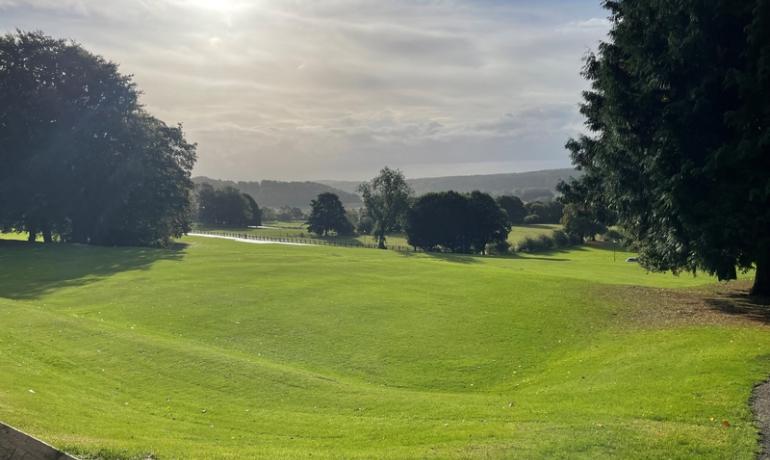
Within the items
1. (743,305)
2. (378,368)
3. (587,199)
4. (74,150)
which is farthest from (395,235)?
(378,368)

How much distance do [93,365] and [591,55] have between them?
29.3 meters

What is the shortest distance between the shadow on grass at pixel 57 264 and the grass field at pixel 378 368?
78 cm

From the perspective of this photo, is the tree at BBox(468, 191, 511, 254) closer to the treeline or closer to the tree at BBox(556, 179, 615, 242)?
the treeline

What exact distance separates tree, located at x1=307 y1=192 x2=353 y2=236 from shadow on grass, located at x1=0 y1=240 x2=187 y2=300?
69.4 m

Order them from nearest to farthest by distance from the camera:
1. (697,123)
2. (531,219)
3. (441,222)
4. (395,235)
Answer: (697,123)
(441,222)
(395,235)
(531,219)

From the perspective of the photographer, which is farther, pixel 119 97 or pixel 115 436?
pixel 119 97

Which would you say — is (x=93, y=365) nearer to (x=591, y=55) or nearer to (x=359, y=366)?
(x=359, y=366)

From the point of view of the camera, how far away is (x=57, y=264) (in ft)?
146

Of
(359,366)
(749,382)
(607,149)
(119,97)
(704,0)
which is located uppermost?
(119,97)

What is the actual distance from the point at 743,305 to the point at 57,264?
4812cm

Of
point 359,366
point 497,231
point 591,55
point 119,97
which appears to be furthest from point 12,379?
point 497,231

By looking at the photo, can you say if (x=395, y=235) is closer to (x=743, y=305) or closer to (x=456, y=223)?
(x=456, y=223)

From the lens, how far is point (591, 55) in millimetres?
31109

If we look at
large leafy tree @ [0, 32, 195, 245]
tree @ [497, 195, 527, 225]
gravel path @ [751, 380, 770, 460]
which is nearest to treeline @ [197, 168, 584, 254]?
tree @ [497, 195, 527, 225]
